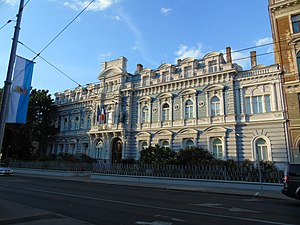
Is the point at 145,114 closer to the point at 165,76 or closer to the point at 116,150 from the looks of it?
the point at 165,76

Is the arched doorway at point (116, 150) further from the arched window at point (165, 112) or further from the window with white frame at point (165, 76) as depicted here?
the window with white frame at point (165, 76)

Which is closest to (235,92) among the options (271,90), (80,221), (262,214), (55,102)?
(271,90)

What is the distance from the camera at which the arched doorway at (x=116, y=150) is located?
30.7 metres

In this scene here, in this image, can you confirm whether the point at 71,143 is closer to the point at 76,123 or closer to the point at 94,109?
the point at 76,123

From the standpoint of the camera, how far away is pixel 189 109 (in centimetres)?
2684

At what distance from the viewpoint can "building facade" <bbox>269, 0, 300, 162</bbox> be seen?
67.5 ft

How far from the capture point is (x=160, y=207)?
858 centimetres

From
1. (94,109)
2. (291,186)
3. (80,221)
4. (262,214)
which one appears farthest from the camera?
(94,109)

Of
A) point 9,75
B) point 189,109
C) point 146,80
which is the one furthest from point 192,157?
point 9,75

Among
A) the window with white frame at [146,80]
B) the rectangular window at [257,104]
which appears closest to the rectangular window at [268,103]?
the rectangular window at [257,104]

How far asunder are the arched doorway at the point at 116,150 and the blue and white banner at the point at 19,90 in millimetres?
22013

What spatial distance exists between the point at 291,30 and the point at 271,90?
656cm

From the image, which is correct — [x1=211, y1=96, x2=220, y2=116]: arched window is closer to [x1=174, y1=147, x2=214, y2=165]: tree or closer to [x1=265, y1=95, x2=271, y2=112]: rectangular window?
[x1=265, y1=95, x2=271, y2=112]: rectangular window

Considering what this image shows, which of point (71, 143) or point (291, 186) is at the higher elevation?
point (71, 143)
